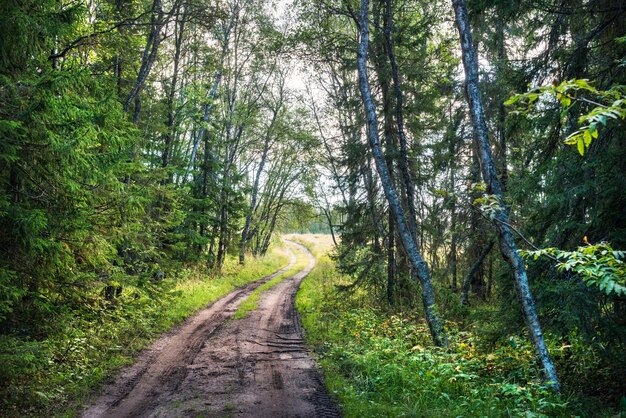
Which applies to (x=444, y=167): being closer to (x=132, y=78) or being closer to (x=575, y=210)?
(x=575, y=210)

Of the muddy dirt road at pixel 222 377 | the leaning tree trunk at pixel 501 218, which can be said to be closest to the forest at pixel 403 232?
the leaning tree trunk at pixel 501 218

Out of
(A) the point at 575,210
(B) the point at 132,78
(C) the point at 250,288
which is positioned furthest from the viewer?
(C) the point at 250,288

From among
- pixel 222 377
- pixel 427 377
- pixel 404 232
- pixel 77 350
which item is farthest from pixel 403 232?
pixel 77 350

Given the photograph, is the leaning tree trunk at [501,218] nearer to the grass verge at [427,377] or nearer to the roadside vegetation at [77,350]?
the grass verge at [427,377]

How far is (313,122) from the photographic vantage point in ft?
92.2

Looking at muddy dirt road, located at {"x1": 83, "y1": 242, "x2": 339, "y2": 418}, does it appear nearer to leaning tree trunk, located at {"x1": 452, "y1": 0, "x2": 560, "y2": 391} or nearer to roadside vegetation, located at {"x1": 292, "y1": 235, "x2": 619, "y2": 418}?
roadside vegetation, located at {"x1": 292, "y1": 235, "x2": 619, "y2": 418}

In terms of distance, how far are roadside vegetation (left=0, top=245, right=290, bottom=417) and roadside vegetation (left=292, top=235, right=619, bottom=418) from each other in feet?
15.8

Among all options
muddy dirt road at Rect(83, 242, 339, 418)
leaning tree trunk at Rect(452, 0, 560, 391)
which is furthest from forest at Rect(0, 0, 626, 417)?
muddy dirt road at Rect(83, 242, 339, 418)

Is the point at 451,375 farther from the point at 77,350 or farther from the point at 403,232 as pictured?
the point at 77,350

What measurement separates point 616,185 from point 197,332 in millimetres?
10749

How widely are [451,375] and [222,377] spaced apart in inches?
183

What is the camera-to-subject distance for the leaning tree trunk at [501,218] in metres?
5.68

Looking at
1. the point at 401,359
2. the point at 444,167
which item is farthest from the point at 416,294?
the point at 401,359

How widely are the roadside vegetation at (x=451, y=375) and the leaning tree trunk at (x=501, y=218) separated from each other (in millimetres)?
502
